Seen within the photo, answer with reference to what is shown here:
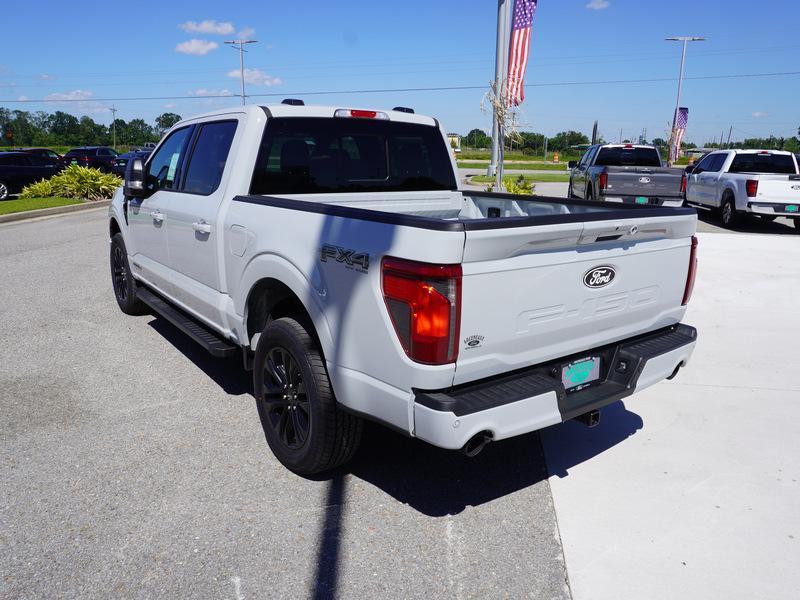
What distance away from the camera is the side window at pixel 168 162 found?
507cm

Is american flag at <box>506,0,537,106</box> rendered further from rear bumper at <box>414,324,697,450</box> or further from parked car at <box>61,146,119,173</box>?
parked car at <box>61,146,119,173</box>

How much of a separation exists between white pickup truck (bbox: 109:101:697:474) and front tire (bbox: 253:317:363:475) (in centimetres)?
1

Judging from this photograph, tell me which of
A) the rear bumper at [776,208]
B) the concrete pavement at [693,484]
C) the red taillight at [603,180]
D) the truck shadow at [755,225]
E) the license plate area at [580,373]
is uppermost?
the red taillight at [603,180]

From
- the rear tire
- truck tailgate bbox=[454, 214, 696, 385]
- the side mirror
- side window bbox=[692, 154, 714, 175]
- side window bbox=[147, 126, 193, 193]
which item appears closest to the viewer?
truck tailgate bbox=[454, 214, 696, 385]

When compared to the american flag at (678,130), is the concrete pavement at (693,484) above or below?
below

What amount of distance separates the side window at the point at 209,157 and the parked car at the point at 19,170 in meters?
18.1

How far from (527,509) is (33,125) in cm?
12839

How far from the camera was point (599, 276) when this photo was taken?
10.2ft

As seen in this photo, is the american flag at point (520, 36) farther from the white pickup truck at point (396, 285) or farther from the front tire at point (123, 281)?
the white pickup truck at point (396, 285)

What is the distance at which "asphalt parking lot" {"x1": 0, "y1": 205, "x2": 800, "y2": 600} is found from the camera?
2.77m

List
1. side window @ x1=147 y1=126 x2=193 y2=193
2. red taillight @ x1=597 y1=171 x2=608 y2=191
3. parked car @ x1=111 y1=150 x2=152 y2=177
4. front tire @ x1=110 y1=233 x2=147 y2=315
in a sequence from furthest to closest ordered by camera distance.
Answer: red taillight @ x1=597 y1=171 x2=608 y2=191
front tire @ x1=110 y1=233 x2=147 y2=315
parked car @ x1=111 y1=150 x2=152 y2=177
side window @ x1=147 y1=126 x2=193 y2=193

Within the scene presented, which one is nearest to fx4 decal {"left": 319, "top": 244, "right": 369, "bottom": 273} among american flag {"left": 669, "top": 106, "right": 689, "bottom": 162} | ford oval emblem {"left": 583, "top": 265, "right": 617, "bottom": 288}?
ford oval emblem {"left": 583, "top": 265, "right": 617, "bottom": 288}

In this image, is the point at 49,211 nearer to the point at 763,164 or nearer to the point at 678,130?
the point at 763,164

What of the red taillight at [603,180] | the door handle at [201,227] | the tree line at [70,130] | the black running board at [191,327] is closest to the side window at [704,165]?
the red taillight at [603,180]
